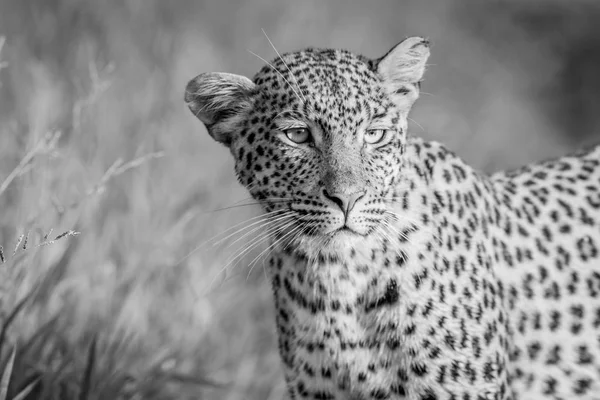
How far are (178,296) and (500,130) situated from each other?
23.3 ft

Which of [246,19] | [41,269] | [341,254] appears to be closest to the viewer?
[341,254]

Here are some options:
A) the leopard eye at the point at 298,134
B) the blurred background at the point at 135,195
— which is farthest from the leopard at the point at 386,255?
the blurred background at the point at 135,195

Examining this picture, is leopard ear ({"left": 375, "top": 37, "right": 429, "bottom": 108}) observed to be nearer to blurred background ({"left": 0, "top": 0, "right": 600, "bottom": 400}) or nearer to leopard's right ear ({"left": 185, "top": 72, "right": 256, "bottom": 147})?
blurred background ({"left": 0, "top": 0, "right": 600, "bottom": 400})

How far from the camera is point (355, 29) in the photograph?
1203 centimetres

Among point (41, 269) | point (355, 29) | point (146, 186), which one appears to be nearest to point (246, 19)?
point (355, 29)

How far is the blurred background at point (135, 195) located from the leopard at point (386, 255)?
313 millimetres

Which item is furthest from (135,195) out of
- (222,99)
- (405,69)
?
(405,69)

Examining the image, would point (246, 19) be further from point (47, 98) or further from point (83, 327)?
point (83, 327)

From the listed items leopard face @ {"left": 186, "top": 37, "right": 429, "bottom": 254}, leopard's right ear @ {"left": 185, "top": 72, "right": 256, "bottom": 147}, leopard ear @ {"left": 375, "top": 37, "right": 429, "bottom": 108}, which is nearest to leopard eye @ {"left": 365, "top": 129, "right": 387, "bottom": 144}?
leopard face @ {"left": 186, "top": 37, "right": 429, "bottom": 254}

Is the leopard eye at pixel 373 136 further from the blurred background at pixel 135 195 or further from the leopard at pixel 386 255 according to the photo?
the blurred background at pixel 135 195

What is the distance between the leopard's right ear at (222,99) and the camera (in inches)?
165

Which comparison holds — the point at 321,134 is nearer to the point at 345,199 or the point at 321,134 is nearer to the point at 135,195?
the point at 345,199

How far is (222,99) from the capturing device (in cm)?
424

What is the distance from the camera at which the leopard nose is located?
3.74m
